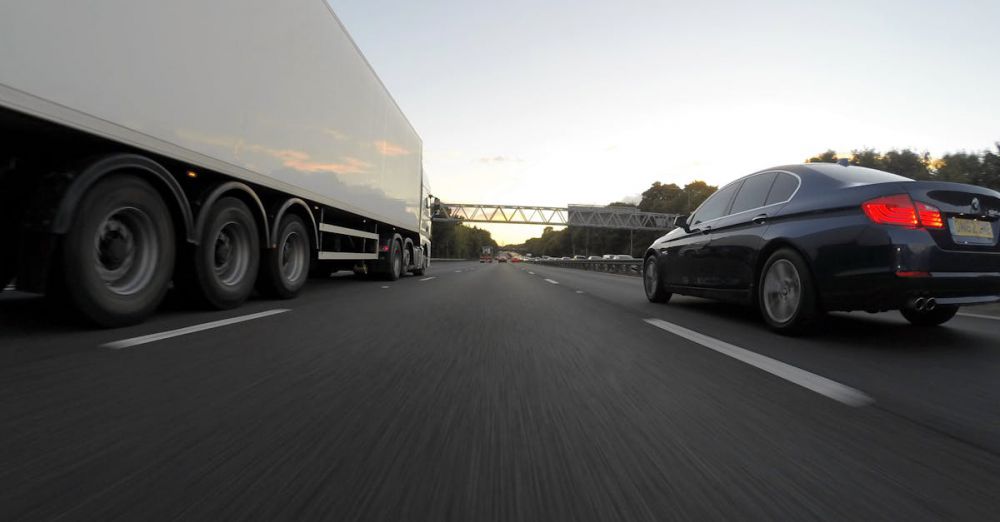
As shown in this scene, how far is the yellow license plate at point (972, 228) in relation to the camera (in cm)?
440

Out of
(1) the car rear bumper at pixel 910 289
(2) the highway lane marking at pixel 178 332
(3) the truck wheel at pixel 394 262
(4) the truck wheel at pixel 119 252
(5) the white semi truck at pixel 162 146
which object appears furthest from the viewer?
(3) the truck wheel at pixel 394 262

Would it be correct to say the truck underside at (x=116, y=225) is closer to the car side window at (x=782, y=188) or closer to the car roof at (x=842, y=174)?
the car side window at (x=782, y=188)

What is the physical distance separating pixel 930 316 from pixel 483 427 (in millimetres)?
5444

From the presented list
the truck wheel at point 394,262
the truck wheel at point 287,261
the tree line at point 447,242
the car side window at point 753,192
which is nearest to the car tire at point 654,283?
the car side window at point 753,192

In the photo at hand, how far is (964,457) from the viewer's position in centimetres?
206

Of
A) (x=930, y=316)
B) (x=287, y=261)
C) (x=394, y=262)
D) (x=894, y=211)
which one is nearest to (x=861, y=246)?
(x=894, y=211)

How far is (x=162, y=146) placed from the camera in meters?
4.65

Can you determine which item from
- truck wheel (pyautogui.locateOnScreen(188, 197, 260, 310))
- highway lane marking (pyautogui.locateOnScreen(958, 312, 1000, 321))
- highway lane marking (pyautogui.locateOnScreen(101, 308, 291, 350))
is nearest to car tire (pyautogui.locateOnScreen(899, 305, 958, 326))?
highway lane marking (pyautogui.locateOnScreen(958, 312, 1000, 321))

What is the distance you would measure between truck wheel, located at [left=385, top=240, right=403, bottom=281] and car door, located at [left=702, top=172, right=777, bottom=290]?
8.84 metres

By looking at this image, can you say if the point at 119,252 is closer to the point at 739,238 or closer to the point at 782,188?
the point at 739,238

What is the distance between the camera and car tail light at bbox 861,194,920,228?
4.32 m

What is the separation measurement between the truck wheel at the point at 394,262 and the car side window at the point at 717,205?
8.29m

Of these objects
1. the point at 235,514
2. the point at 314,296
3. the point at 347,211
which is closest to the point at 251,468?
the point at 235,514

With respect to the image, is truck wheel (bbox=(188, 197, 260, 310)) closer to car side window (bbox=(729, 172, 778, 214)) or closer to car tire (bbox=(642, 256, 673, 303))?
car tire (bbox=(642, 256, 673, 303))
